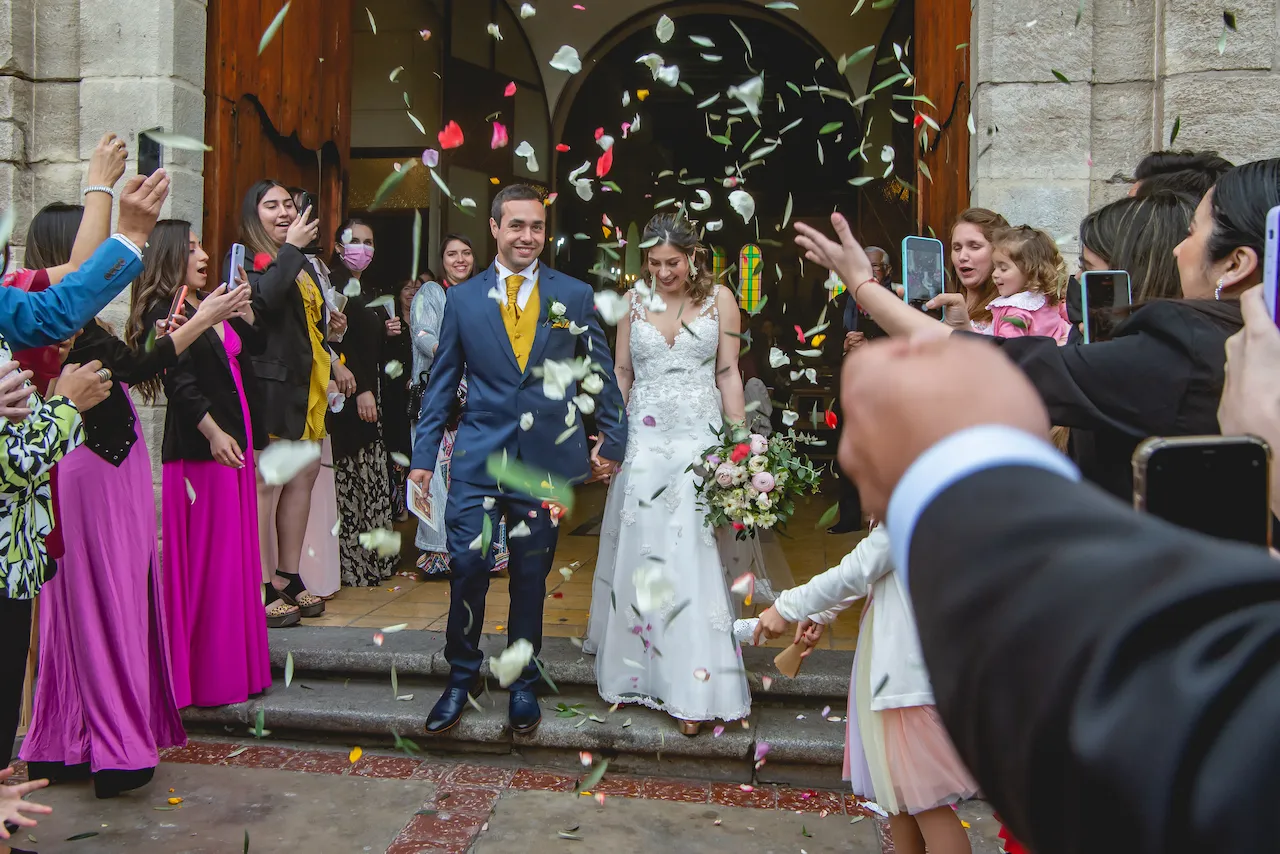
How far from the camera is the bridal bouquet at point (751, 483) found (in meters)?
4.05

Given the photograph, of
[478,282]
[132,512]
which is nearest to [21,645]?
[132,512]

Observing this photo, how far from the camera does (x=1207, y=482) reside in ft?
2.94

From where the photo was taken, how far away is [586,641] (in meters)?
4.57

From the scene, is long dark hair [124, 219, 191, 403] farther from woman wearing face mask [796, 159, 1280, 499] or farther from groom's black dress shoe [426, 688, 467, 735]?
woman wearing face mask [796, 159, 1280, 499]

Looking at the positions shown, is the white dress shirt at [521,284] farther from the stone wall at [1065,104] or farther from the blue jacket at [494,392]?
the stone wall at [1065,104]

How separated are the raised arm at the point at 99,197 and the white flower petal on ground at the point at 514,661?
2.02 metres

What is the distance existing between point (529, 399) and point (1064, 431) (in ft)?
7.34

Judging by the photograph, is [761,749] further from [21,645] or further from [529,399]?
[21,645]

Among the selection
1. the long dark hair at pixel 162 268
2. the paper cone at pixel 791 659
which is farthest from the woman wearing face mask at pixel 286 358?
the paper cone at pixel 791 659

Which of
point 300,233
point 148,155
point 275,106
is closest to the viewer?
point 148,155

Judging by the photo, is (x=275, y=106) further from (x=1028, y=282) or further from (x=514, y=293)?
(x=1028, y=282)

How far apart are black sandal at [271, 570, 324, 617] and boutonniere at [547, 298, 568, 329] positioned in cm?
203

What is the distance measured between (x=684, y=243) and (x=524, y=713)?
2.18 meters

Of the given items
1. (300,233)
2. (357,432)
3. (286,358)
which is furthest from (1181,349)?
(357,432)
